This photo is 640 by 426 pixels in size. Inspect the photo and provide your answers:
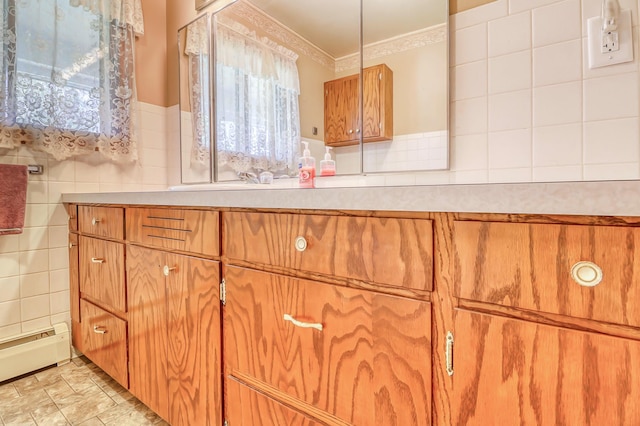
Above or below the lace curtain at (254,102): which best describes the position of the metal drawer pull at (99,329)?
below

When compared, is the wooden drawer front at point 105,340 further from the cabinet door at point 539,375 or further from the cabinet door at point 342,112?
the cabinet door at point 539,375

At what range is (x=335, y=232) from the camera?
614 millimetres

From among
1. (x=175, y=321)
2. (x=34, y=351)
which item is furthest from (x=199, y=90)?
(x=34, y=351)

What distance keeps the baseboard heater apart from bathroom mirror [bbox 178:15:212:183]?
1.02 meters

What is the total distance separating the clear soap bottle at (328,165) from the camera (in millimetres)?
1311

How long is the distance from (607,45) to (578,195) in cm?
75

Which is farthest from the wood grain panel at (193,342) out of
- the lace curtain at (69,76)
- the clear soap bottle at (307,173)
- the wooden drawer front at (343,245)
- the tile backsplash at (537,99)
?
the lace curtain at (69,76)

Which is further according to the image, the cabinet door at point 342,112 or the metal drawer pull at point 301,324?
the cabinet door at point 342,112

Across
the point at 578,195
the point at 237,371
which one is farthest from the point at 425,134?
the point at 237,371

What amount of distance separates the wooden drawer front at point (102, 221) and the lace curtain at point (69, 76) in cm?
35

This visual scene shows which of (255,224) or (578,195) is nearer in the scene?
(578,195)

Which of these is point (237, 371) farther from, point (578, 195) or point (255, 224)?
point (578, 195)

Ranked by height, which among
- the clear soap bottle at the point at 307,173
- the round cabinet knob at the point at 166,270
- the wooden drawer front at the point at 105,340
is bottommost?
the wooden drawer front at the point at 105,340

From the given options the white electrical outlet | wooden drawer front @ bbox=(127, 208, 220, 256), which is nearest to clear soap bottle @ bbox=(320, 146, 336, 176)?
wooden drawer front @ bbox=(127, 208, 220, 256)
